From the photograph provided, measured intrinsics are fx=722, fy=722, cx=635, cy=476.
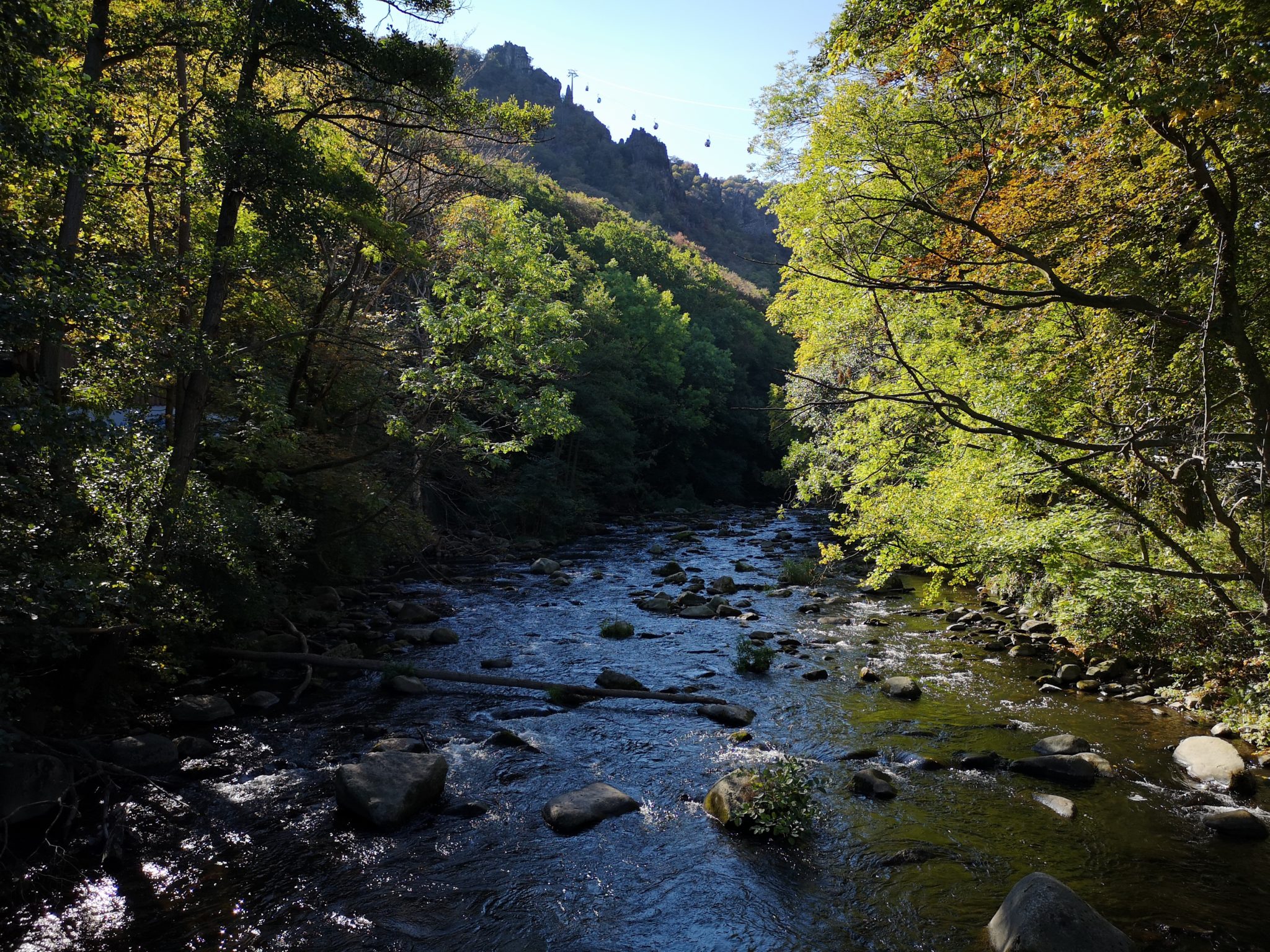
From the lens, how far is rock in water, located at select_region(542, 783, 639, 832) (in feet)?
23.6

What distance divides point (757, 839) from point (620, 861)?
4.44 ft

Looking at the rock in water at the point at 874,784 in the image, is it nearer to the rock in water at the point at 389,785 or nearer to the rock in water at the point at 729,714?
the rock in water at the point at 729,714

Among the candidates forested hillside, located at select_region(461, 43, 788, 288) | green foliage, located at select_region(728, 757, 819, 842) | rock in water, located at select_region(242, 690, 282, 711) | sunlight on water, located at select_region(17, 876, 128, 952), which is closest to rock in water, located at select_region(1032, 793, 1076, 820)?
green foliage, located at select_region(728, 757, 819, 842)

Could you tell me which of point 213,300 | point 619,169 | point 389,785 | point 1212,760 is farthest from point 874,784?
point 619,169

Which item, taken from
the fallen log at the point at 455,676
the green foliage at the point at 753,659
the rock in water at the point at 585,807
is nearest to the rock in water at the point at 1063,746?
the fallen log at the point at 455,676

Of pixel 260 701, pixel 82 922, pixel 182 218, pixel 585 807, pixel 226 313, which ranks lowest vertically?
pixel 260 701

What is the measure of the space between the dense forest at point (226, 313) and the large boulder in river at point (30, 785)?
0.99m

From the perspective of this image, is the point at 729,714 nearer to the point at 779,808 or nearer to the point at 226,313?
the point at 779,808

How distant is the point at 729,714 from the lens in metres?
10.0

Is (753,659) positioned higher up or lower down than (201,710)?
higher up

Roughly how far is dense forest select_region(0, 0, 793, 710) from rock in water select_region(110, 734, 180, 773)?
33.2 inches

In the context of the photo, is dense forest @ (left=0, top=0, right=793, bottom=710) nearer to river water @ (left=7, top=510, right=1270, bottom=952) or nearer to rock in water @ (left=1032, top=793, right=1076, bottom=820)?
river water @ (left=7, top=510, right=1270, bottom=952)

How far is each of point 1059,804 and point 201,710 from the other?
10.1 m

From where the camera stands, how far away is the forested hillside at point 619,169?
101 meters
